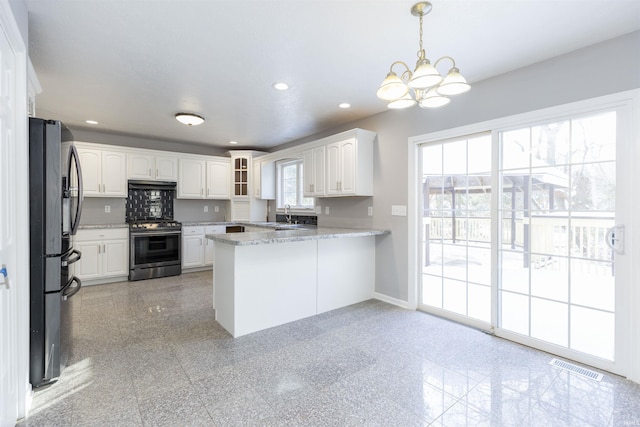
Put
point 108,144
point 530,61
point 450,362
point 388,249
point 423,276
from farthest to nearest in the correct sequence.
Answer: point 108,144 < point 388,249 < point 423,276 < point 530,61 < point 450,362

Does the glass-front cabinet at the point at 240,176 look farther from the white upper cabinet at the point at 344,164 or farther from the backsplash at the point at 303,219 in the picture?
the white upper cabinet at the point at 344,164

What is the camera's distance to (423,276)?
351 centimetres

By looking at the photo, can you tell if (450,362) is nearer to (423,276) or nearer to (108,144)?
(423,276)

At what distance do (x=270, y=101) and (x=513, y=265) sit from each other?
3082 millimetres

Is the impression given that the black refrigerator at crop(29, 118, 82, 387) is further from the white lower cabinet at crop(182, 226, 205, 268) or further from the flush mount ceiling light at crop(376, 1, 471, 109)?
the white lower cabinet at crop(182, 226, 205, 268)

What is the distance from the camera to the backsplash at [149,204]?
537 centimetres

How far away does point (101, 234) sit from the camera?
454 centimetres

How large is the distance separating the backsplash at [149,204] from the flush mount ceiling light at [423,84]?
5135 millimetres

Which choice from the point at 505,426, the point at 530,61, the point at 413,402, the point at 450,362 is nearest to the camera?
the point at 505,426

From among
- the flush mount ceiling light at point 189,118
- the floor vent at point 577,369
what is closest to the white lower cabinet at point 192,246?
the flush mount ceiling light at point 189,118

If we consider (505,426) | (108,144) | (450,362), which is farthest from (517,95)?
(108,144)

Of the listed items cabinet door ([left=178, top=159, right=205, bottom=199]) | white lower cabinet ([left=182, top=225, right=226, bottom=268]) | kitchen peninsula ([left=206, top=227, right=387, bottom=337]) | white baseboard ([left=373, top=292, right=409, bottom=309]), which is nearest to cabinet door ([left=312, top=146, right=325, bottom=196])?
kitchen peninsula ([left=206, top=227, right=387, bottom=337])

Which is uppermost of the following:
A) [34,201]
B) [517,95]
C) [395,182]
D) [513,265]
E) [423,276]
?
[517,95]

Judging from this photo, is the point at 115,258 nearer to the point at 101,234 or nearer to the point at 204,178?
the point at 101,234
